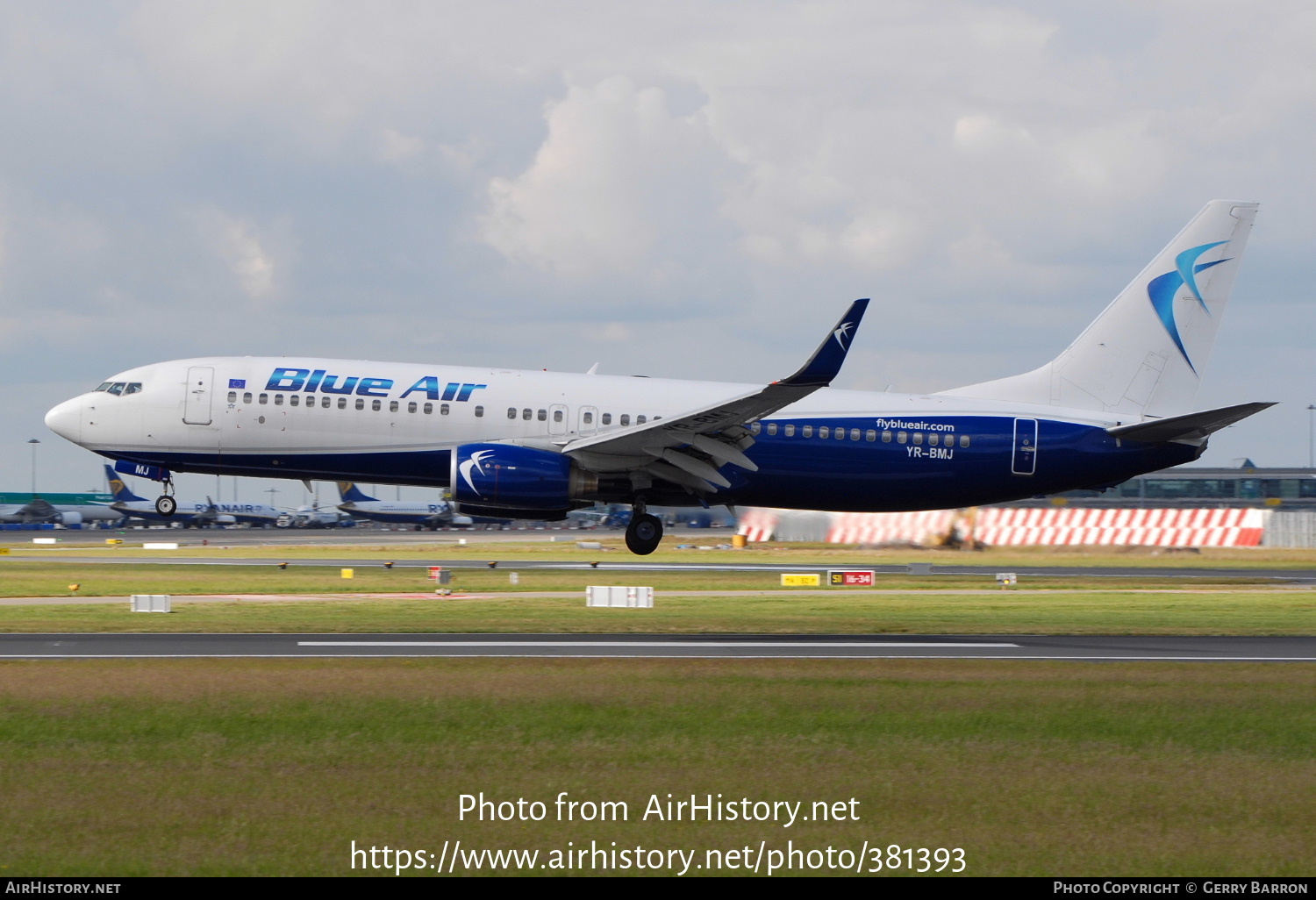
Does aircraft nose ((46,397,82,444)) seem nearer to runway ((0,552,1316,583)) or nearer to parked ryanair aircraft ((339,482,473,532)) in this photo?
runway ((0,552,1316,583))

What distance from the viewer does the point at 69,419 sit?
34281 mm

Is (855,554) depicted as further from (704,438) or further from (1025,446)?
(704,438)

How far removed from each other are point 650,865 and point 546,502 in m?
22.8

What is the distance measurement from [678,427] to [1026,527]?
1278 inches

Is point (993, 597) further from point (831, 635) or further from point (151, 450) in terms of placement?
point (151, 450)

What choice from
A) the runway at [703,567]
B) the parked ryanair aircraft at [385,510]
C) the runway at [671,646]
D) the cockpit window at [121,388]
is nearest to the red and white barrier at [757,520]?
the runway at [703,567]

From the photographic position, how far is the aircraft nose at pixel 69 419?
112ft

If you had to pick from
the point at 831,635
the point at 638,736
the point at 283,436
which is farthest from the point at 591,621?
the point at 638,736

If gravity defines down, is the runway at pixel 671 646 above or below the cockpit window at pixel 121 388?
below

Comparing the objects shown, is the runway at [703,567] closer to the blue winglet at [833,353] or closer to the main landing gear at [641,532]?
the main landing gear at [641,532]

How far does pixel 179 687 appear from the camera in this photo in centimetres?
1557

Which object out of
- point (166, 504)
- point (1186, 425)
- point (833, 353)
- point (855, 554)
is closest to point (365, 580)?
point (166, 504)

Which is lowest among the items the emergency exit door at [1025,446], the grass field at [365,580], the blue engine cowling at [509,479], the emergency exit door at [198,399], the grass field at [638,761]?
the grass field at [638,761]

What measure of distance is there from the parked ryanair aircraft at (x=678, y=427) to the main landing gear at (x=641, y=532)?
0.17 ft
